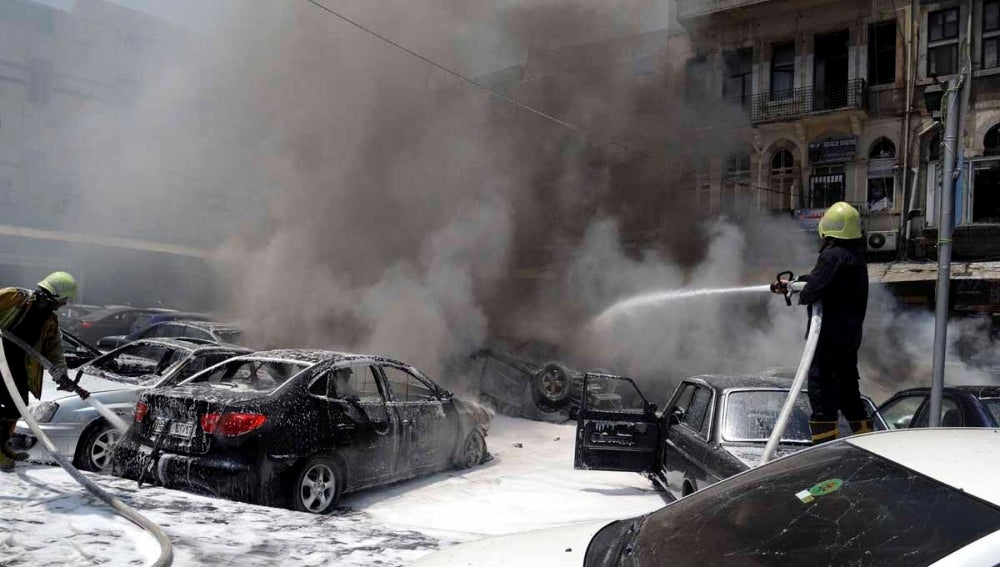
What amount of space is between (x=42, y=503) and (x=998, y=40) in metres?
20.3

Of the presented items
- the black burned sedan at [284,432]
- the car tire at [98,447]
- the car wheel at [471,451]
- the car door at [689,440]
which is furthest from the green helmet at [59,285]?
the car door at [689,440]

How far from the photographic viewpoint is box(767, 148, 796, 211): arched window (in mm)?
19531

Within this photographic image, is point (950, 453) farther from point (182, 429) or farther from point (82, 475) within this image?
point (182, 429)

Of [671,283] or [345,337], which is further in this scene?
[671,283]

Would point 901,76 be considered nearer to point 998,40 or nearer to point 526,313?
Result: point 998,40

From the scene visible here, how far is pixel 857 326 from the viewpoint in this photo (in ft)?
13.8

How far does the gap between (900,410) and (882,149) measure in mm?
12893

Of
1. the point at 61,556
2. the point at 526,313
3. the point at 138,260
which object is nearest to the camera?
the point at 61,556

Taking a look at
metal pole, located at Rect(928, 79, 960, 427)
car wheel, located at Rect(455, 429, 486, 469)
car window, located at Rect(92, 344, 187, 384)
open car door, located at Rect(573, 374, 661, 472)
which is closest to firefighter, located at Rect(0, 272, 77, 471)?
car window, located at Rect(92, 344, 187, 384)

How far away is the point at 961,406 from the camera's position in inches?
248

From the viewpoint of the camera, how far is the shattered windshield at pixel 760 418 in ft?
17.1

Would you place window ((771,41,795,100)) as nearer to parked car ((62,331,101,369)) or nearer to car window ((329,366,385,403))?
car window ((329,366,385,403))

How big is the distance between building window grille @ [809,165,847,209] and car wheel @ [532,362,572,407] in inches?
435

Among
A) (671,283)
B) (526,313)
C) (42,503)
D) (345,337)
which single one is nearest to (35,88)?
(345,337)
